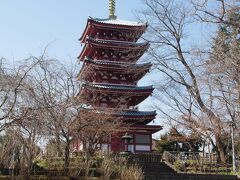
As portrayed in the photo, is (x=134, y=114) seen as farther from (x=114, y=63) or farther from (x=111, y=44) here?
(x=111, y=44)

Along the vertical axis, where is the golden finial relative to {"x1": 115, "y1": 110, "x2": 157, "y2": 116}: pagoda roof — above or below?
above

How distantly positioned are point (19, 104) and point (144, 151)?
17.4 meters

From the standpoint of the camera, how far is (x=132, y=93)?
1259 inches

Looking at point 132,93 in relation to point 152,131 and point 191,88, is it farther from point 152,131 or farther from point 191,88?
point 191,88

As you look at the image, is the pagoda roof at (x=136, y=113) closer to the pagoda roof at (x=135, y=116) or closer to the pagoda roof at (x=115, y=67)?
the pagoda roof at (x=135, y=116)

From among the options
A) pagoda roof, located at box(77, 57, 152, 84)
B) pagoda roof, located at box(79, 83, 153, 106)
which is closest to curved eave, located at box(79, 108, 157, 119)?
pagoda roof, located at box(79, 83, 153, 106)

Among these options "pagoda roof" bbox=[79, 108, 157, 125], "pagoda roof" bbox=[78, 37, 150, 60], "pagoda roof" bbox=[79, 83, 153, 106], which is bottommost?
"pagoda roof" bbox=[79, 108, 157, 125]

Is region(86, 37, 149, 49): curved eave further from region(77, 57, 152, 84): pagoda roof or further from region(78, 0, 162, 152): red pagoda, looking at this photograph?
region(77, 57, 152, 84): pagoda roof

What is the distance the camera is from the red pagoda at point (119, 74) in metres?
31.2

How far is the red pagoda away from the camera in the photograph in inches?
1228

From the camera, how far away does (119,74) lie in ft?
109

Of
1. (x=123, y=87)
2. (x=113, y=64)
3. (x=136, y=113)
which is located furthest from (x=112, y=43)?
(x=136, y=113)

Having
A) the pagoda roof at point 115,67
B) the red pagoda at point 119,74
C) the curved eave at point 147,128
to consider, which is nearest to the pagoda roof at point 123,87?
the red pagoda at point 119,74

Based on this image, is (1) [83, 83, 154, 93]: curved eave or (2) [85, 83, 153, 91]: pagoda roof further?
Result: (2) [85, 83, 153, 91]: pagoda roof
